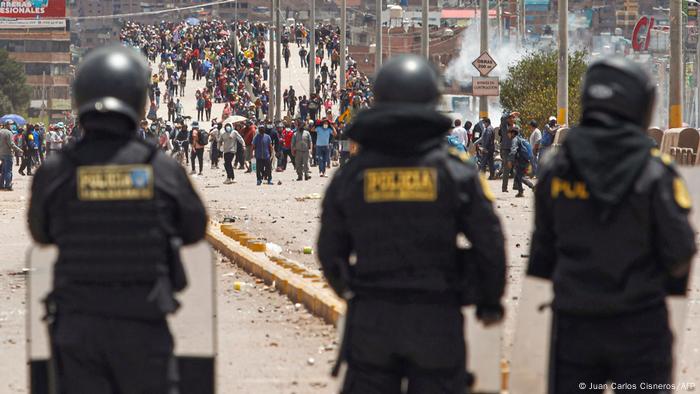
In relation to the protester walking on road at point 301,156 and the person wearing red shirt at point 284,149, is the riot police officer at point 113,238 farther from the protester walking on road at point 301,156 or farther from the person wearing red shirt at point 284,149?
the person wearing red shirt at point 284,149

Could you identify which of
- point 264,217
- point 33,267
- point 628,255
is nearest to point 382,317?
point 628,255

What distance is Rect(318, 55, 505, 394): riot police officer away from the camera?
526 centimetres

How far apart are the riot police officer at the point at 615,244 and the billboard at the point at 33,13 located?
15642 cm

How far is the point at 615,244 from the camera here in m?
5.18

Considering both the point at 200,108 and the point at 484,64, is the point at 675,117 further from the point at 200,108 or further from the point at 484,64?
the point at 200,108

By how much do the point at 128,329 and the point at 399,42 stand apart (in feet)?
Answer: 436

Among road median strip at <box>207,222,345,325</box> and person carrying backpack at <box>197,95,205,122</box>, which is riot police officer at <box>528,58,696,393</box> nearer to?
road median strip at <box>207,222,345,325</box>

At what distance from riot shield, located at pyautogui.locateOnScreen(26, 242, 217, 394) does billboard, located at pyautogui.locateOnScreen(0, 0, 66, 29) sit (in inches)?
6128

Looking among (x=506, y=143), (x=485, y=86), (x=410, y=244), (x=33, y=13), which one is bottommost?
(x=506, y=143)

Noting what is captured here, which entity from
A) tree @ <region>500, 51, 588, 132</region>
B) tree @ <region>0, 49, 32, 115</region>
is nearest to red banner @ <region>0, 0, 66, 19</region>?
tree @ <region>0, 49, 32, 115</region>

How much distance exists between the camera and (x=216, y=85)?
87.3 meters

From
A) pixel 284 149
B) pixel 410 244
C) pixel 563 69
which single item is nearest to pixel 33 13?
pixel 284 149

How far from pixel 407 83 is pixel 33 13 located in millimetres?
160200

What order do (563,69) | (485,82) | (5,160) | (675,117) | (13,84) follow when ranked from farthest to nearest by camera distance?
(13,84), (563,69), (485,82), (5,160), (675,117)
